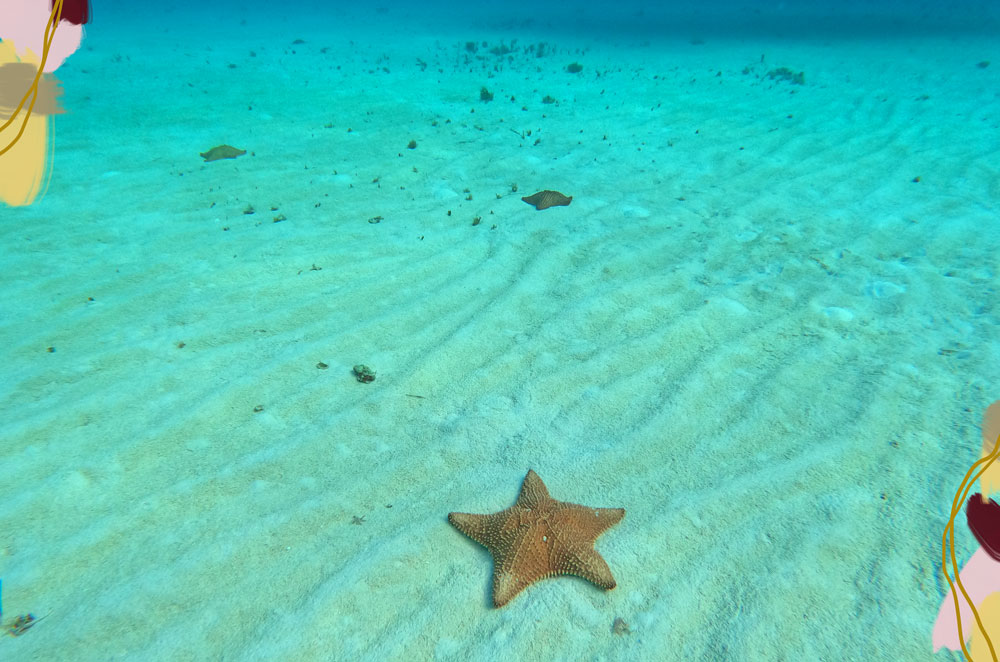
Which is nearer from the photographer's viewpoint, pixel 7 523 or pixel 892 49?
pixel 7 523

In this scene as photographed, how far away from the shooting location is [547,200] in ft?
19.8

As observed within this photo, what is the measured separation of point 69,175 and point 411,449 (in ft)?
22.8

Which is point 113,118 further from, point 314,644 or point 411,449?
point 314,644

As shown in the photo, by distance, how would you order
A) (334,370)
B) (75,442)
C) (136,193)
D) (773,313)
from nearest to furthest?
(75,442)
(334,370)
(773,313)
(136,193)

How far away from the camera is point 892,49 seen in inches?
636

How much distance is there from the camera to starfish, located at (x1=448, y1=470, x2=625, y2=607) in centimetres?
242

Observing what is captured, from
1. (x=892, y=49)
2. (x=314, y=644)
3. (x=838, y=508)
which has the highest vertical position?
(x=892, y=49)

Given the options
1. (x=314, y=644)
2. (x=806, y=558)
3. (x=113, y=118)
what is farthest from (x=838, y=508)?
(x=113, y=118)

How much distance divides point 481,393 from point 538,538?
4.09 ft

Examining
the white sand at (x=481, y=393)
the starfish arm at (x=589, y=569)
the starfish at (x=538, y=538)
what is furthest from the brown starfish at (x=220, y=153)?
the starfish arm at (x=589, y=569)
